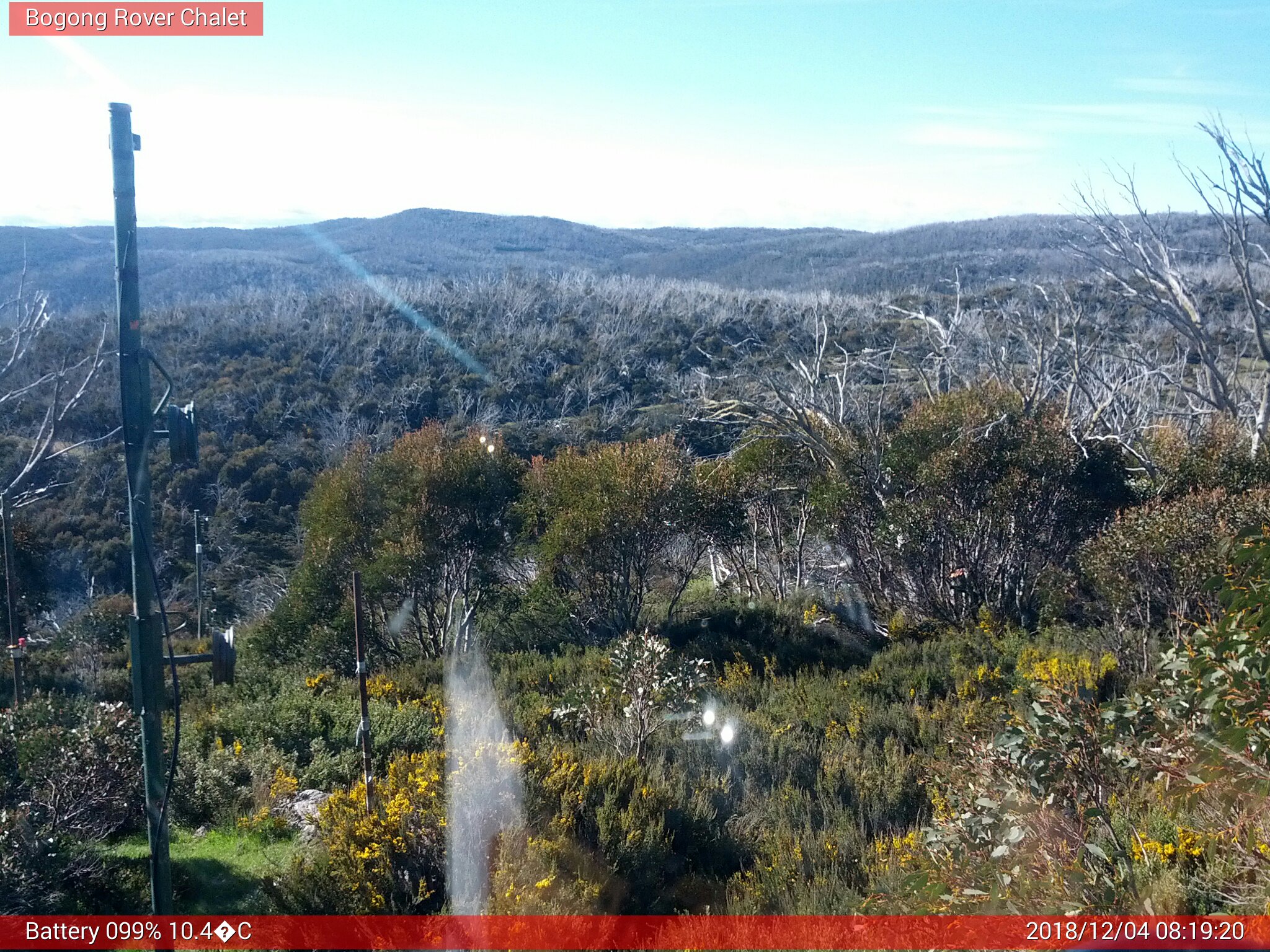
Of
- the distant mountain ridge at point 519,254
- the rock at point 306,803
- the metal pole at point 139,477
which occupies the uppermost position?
the distant mountain ridge at point 519,254

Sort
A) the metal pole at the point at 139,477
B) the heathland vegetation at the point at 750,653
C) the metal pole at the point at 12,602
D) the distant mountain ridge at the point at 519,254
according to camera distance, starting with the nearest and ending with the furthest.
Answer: the metal pole at the point at 139,477 → the heathland vegetation at the point at 750,653 → the metal pole at the point at 12,602 → the distant mountain ridge at the point at 519,254

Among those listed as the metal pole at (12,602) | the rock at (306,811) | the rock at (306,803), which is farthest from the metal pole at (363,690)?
the metal pole at (12,602)

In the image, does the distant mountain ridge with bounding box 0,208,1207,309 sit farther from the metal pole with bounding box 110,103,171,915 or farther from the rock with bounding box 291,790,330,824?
the metal pole with bounding box 110,103,171,915

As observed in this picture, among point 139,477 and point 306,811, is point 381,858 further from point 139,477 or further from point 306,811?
point 139,477

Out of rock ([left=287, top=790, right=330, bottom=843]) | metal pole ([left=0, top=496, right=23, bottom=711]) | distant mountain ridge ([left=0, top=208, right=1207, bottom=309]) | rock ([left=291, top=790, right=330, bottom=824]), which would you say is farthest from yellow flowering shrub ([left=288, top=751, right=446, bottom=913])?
distant mountain ridge ([left=0, top=208, right=1207, bottom=309])

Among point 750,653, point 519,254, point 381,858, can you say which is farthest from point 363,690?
point 519,254

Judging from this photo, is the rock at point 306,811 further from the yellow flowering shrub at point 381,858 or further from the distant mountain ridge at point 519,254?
the distant mountain ridge at point 519,254
